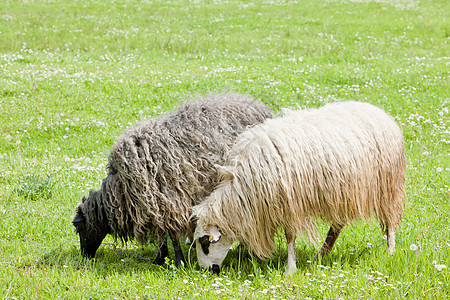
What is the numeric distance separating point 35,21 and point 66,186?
12.2 m

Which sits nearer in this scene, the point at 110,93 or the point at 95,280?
the point at 95,280

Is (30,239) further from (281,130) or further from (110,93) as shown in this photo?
(110,93)

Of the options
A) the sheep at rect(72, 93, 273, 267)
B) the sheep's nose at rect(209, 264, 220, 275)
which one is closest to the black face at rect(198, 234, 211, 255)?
the sheep's nose at rect(209, 264, 220, 275)

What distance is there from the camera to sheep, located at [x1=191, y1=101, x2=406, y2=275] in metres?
4.64

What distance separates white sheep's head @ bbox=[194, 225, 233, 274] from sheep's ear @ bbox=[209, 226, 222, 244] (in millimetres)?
47

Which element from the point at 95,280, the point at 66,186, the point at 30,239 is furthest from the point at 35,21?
the point at 95,280

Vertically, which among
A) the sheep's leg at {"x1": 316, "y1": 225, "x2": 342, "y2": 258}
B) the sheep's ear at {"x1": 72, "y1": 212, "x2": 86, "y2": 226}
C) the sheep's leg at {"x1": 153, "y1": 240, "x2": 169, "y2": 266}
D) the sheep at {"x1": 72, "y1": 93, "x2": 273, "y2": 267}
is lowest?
the sheep's leg at {"x1": 153, "y1": 240, "x2": 169, "y2": 266}

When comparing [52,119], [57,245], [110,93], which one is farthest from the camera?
[110,93]

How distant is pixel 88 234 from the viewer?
17.7ft

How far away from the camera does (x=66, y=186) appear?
7078 millimetres

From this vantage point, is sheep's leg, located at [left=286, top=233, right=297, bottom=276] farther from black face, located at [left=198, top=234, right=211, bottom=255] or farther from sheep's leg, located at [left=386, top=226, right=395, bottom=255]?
sheep's leg, located at [left=386, top=226, right=395, bottom=255]

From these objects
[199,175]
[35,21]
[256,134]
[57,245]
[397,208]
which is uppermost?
[35,21]

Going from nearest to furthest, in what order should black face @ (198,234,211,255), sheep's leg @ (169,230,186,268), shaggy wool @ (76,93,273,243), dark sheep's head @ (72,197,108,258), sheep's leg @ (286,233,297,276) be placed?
sheep's leg @ (286,233,297,276)
black face @ (198,234,211,255)
shaggy wool @ (76,93,273,243)
sheep's leg @ (169,230,186,268)
dark sheep's head @ (72,197,108,258)

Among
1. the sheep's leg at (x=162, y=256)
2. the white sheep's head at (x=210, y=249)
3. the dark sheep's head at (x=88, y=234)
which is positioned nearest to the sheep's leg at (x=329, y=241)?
the white sheep's head at (x=210, y=249)
